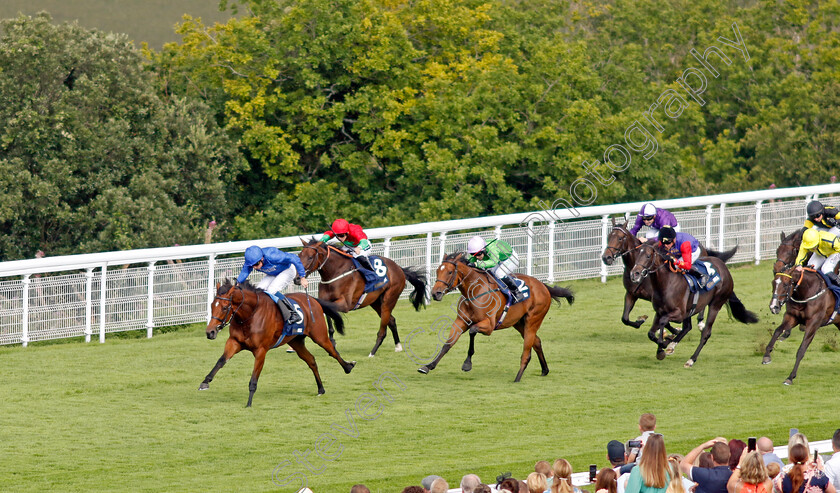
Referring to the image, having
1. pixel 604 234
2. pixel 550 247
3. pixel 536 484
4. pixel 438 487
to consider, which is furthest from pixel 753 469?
pixel 604 234

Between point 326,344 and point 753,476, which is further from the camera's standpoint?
point 326,344

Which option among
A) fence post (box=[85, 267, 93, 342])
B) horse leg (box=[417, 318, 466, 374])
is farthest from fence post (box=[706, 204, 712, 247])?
fence post (box=[85, 267, 93, 342])

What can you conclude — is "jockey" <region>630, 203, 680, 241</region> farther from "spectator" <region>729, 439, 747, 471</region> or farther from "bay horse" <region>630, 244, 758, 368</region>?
"spectator" <region>729, 439, 747, 471</region>

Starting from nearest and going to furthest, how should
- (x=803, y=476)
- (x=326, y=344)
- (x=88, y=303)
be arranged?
(x=803, y=476) < (x=326, y=344) < (x=88, y=303)

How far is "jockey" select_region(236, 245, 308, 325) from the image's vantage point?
1092cm

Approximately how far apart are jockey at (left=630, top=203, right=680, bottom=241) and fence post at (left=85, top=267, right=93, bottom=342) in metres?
5.86

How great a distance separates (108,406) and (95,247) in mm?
8626

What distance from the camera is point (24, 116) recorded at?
1881 centimetres

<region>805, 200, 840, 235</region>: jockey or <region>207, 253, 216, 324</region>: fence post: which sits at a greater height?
<region>805, 200, 840, 235</region>: jockey

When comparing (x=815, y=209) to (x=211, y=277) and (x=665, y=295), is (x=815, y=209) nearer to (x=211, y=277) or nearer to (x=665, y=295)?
(x=665, y=295)

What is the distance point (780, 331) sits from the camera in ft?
39.7

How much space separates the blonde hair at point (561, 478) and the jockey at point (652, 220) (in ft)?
22.0

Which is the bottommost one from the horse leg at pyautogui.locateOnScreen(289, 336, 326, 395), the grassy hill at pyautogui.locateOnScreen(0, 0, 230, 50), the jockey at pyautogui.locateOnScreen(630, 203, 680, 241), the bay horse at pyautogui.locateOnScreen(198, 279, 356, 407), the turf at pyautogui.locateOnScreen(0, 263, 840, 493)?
the turf at pyautogui.locateOnScreen(0, 263, 840, 493)

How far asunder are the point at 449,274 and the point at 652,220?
2681 mm
